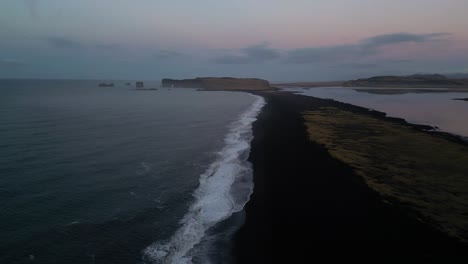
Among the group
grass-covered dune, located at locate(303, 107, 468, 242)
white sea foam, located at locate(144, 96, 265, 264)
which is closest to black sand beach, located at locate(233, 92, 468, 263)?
white sea foam, located at locate(144, 96, 265, 264)

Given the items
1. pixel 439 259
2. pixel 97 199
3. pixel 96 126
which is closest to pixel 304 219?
pixel 439 259

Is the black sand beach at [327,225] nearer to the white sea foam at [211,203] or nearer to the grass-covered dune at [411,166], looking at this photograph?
the white sea foam at [211,203]

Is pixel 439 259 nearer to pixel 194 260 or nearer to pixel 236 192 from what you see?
pixel 194 260

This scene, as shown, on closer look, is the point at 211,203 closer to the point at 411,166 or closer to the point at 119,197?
the point at 119,197

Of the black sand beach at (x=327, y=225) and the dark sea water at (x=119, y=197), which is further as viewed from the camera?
the dark sea water at (x=119, y=197)

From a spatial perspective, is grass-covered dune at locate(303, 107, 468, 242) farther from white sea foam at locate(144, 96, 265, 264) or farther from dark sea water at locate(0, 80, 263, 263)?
dark sea water at locate(0, 80, 263, 263)

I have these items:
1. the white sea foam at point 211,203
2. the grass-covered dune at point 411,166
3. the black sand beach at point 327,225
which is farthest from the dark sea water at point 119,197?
the grass-covered dune at point 411,166

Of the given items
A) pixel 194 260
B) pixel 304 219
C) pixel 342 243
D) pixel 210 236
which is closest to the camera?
pixel 194 260
